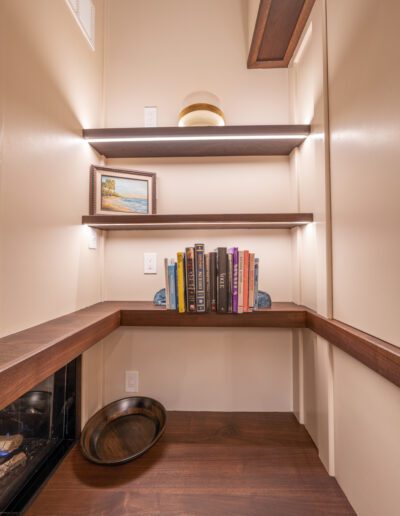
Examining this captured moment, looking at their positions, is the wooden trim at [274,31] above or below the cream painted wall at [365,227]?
above

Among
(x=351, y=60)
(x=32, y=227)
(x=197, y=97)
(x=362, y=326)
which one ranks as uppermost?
(x=197, y=97)

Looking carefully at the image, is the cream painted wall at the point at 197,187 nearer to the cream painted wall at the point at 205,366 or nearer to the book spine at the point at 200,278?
the cream painted wall at the point at 205,366

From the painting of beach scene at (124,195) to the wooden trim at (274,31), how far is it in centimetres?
87

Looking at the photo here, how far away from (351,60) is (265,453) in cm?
144

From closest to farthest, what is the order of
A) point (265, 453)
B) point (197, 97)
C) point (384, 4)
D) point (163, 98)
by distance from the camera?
point (384, 4) → point (265, 453) → point (197, 97) → point (163, 98)

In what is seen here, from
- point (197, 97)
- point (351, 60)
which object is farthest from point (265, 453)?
point (197, 97)

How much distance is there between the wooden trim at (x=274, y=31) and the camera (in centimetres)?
111

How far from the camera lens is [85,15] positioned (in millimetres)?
1202

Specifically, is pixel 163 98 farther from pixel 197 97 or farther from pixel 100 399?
pixel 100 399

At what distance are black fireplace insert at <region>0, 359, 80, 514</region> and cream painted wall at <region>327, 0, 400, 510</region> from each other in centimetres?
106

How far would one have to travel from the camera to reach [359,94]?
0.77 m

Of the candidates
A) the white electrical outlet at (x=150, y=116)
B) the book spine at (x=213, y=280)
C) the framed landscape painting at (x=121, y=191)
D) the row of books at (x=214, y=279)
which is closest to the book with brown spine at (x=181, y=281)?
the row of books at (x=214, y=279)

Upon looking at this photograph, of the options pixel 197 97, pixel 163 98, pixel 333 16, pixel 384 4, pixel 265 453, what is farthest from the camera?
pixel 163 98

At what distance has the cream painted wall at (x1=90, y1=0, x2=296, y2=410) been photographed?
1.37 meters
